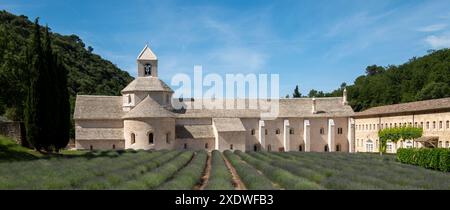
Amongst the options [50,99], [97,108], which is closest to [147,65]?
[97,108]

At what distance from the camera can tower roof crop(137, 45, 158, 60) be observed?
55.5m

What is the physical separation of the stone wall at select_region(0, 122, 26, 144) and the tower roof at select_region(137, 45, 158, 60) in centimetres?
1977

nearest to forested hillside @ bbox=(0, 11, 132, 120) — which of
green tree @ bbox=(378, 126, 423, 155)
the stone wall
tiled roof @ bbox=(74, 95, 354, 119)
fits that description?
the stone wall

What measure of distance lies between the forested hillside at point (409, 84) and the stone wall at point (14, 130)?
57.6 meters

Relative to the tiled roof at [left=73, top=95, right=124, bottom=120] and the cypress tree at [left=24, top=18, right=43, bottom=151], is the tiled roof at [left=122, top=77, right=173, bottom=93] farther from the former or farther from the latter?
the cypress tree at [left=24, top=18, right=43, bottom=151]

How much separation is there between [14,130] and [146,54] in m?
21.0

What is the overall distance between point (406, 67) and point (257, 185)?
83.1 meters

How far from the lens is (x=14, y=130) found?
39.1 m

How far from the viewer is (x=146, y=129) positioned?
4931 cm

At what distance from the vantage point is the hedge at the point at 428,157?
2722 cm

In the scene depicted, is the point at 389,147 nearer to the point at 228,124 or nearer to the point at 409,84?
the point at 228,124

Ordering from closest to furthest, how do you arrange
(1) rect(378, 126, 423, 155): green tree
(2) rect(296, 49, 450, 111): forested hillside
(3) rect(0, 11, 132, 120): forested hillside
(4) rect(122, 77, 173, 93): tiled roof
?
(3) rect(0, 11, 132, 120): forested hillside → (1) rect(378, 126, 423, 155): green tree → (4) rect(122, 77, 173, 93): tiled roof → (2) rect(296, 49, 450, 111): forested hillside

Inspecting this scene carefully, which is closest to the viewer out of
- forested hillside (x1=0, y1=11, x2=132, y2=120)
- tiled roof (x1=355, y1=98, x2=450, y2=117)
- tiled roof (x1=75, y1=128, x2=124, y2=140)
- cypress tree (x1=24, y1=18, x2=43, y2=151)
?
cypress tree (x1=24, y1=18, x2=43, y2=151)

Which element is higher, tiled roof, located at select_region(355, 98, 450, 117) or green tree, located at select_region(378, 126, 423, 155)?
tiled roof, located at select_region(355, 98, 450, 117)
